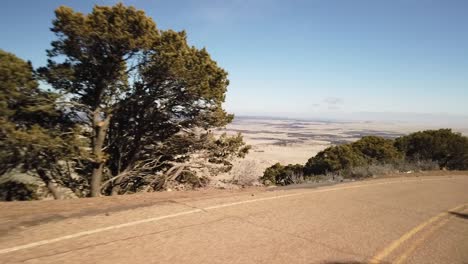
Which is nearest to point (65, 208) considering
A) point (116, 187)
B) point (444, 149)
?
point (116, 187)

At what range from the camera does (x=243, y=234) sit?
18.2 feet

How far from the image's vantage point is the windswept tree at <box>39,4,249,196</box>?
45.5 ft

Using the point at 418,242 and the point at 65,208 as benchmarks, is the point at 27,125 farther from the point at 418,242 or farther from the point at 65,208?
the point at 418,242

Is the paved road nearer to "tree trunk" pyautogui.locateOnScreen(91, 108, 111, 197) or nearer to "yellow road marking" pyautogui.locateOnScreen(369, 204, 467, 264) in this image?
"yellow road marking" pyautogui.locateOnScreen(369, 204, 467, 264)

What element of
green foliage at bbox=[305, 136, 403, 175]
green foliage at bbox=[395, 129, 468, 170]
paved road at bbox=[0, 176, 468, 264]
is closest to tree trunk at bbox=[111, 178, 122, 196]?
paved road at bbox=[0, 176, 468, 264]

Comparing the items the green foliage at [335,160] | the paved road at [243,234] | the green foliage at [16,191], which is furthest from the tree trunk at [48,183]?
the green foliage at [335,160]

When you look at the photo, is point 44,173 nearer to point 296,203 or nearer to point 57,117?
point 57,117

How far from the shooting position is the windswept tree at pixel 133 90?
13.9 metres

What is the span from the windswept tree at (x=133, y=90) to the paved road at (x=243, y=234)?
8.09 metres

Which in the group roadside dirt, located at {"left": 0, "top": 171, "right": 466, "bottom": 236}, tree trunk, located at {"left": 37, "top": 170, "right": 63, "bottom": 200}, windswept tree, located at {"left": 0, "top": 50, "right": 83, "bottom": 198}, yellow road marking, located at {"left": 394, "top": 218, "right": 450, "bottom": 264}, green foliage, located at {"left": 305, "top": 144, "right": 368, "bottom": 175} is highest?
windswept tree, located at {"left": 0, "top": 50, "right": 83, "bottom": 198}

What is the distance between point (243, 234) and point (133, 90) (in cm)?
1231

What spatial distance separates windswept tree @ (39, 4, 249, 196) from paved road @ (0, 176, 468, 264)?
8.09 m

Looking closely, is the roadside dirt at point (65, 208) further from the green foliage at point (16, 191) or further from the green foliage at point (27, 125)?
the green foliage at point (16, 191)

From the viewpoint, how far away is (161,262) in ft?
13.5
